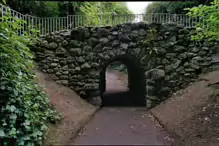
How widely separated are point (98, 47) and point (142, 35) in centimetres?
144

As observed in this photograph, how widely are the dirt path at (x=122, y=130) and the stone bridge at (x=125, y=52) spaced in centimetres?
107

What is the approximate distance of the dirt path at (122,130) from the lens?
3154mm

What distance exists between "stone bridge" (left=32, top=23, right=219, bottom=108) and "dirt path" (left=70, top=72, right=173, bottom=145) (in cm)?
107

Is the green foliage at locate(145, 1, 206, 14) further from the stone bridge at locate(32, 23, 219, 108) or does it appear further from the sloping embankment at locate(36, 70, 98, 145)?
the sloping embankment at locate(36, 70, 98, 145)

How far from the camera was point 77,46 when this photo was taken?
5.12m

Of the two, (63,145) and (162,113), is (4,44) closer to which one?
(63,145)

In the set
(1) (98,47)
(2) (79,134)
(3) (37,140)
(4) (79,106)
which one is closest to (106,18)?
(1) (98,47)

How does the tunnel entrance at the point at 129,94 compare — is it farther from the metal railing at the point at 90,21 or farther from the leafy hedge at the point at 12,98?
the leafy hedge at the point at 12,98

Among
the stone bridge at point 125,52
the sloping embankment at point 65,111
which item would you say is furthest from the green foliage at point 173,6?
the sloping embankment at point 65,111

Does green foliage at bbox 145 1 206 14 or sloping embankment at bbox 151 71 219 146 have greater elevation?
green foliage at bbox 145 1 206 14

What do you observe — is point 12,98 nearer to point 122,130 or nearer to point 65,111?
point 65,111

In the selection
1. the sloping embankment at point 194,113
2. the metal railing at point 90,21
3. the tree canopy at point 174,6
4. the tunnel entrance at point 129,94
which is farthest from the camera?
the tree canopy at point 174,6

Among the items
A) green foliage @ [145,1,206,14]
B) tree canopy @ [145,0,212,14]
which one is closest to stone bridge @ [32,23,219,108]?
tree canopy @ [145,0,212,14]

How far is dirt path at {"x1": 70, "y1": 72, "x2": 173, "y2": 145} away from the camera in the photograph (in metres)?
3.15
